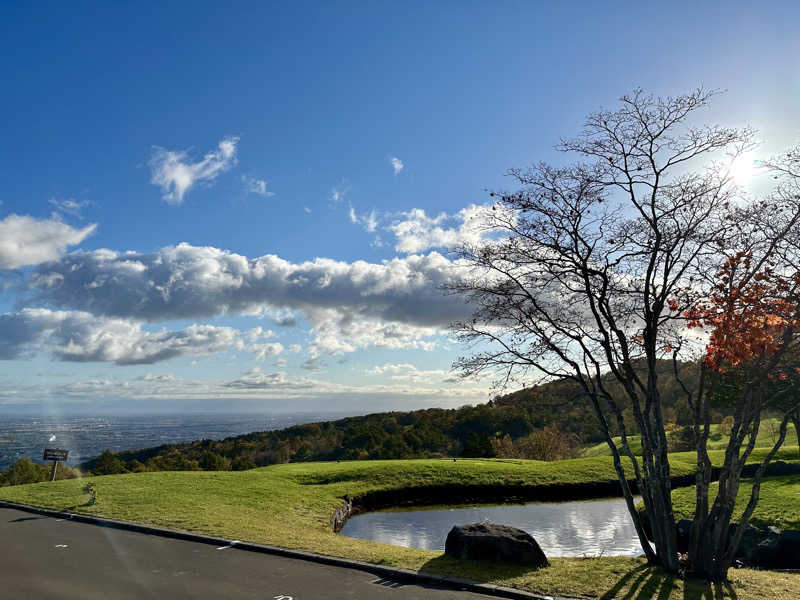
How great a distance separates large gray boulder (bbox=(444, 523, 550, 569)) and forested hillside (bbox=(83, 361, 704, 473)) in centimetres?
3233

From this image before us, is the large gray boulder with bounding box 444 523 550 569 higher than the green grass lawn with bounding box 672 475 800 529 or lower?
higher

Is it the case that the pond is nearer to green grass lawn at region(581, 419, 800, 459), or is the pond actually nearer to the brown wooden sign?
the brown wooden sign

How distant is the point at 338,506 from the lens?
73.8ft

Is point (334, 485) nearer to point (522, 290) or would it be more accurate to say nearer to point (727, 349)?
point (522, 290)

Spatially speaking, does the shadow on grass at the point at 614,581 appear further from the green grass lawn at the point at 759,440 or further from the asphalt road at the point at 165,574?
the green grass lawn at the point at 759,440

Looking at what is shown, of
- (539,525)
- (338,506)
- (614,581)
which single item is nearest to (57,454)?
(338,506)

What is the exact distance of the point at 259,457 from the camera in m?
80.8

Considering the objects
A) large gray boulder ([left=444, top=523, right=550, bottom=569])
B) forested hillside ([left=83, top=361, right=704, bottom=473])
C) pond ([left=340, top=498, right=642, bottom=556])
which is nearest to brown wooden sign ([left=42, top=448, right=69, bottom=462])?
pond ([left=340, top=498, right=642, bottom=556])

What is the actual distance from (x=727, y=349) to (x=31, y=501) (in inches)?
878

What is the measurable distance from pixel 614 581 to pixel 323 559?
6.01 m

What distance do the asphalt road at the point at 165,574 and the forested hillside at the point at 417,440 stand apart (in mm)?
34334

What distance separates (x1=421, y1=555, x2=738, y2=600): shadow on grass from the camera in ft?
30.5

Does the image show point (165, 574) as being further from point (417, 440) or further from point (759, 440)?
point (417, 440)

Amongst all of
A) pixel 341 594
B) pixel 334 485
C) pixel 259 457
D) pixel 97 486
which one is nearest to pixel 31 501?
pixel 97 486
